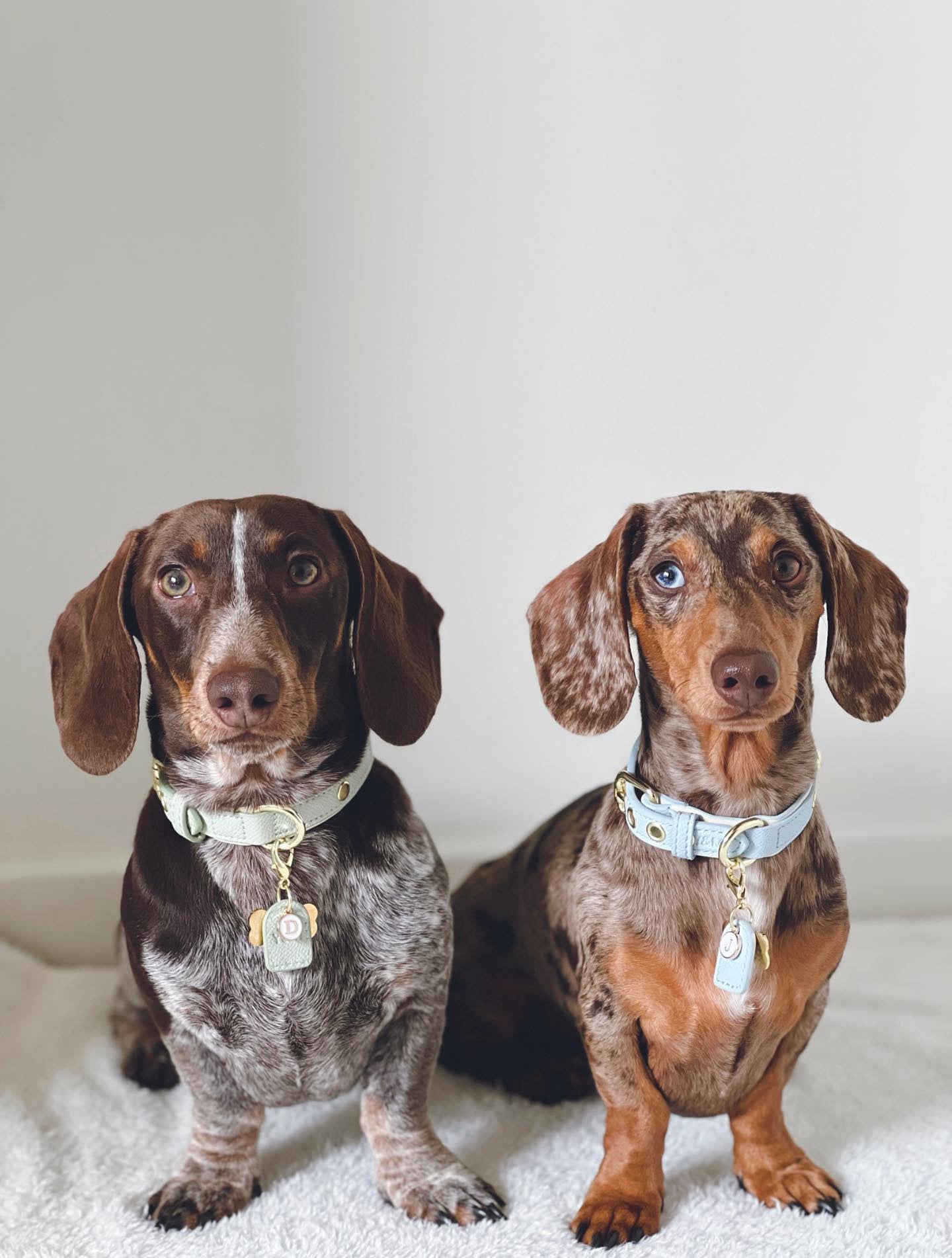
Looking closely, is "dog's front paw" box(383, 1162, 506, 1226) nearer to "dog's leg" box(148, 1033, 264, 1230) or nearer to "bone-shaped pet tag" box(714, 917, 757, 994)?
Answer: "dog's leg" box(148, 1033, 264, 1230)

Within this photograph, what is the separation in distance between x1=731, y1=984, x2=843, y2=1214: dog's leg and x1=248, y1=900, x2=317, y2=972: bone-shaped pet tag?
0.73 m

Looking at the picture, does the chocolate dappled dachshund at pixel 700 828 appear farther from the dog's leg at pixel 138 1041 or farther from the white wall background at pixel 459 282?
the white wall background at pixel 459 282

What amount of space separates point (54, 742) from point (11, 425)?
0.73m

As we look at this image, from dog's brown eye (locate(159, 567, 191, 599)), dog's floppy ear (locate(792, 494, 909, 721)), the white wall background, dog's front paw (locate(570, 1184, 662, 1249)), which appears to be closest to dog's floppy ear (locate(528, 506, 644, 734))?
dog's floppy ear (locate(792, 494, 909, 721))

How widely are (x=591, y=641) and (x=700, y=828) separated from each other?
1.03 ft

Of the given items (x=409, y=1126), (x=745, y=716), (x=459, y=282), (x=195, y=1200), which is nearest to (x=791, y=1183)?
(x=409, y=1126)

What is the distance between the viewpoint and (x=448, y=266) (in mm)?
2852

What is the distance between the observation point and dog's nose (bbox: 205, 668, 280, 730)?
1.69 metres

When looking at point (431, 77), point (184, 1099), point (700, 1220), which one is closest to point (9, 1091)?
point (184, 1099)

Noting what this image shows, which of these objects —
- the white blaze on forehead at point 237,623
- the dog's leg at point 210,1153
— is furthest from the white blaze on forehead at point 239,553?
the dog's leg at point 210,1153

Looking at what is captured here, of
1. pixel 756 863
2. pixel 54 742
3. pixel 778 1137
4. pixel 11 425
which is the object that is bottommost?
pixel 778 1137

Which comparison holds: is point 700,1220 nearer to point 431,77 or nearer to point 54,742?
point 54,742

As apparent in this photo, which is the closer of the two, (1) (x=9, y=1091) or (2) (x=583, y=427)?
(1) (x=9, y=1091)

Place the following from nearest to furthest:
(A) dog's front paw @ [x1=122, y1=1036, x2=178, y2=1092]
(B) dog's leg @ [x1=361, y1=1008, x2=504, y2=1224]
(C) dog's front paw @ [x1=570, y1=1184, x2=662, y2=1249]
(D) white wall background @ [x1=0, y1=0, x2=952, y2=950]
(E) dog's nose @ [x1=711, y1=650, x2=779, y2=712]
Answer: (E) dog's nose @ [x1=711, y1=650, x2=779, y2=712] → (C) dog's front paw @ [x1=570, y1=1184, x2=662, y2=1249] → (B) dog's leg @ [x1=361, y1=1008, x2=504, y2=1224] → (A) dog's front paw @ [x1=122, y1=1036, x2=178, y2=1092] → (D) white wall background @ [x1=0, y1=0, x2=952, y2=950]
